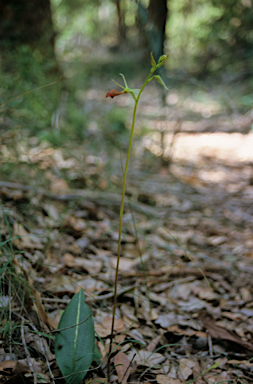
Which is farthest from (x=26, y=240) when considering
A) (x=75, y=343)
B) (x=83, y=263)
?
(x=75, y=343)

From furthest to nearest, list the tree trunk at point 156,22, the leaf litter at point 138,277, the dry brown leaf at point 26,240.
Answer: the tree trunk at point 156,22, the dry brown leaf at point 26,240, the leaf litter at point 138,277

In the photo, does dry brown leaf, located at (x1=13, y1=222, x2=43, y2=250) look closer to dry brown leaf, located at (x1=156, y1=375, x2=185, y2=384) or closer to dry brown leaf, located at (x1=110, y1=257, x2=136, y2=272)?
dry brown leaf, located at (x1=110, y1=257, x2=136, y2=272)

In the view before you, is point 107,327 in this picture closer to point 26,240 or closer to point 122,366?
point 122,366

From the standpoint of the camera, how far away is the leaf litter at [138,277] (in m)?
0.72

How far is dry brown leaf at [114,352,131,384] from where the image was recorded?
66 cm

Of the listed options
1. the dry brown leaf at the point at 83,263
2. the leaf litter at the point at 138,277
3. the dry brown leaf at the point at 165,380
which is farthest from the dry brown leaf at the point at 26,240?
the dry brown leaf at the point at 165,380

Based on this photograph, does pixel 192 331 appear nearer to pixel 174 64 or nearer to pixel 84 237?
pixel 84 237

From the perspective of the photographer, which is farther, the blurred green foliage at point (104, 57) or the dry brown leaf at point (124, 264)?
the blurred green foliage at point (104, 57)

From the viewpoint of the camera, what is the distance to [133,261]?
1.24m

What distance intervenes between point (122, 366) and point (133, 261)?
56 cm

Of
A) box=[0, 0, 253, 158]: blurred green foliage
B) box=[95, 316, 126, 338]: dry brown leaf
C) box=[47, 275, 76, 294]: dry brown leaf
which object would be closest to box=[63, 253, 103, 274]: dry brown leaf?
box=[47, 275, 76, 294]: dry brown leaf

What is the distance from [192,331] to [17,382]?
23.2 inches

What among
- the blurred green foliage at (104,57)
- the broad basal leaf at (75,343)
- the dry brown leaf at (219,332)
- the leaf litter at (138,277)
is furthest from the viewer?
the blurred green foliage at (104,57)

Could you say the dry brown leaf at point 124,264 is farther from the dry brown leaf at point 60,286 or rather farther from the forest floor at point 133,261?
the dry brown leaf at point 60,286
